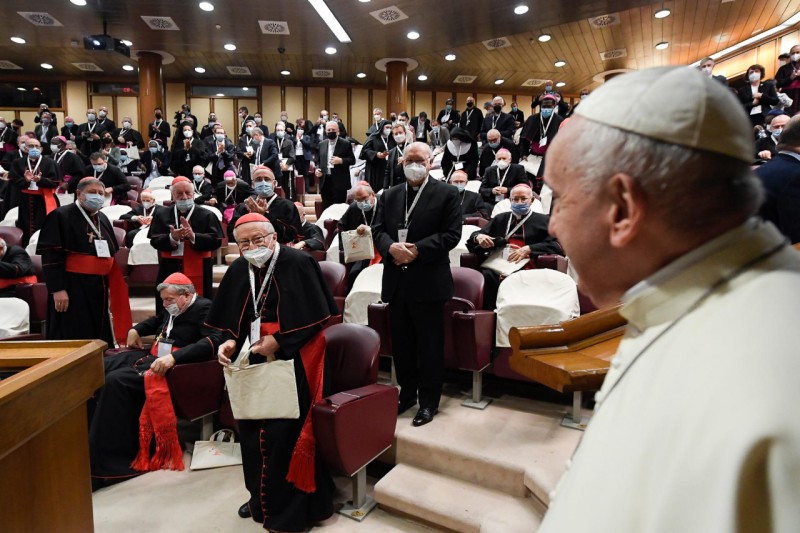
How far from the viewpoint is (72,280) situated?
4184 millimetres

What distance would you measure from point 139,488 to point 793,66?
30.7 feet

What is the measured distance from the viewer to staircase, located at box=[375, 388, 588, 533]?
2.47 m

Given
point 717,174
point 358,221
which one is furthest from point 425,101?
point 717,174

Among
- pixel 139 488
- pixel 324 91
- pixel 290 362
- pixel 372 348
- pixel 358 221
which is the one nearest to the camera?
pixel 290 362

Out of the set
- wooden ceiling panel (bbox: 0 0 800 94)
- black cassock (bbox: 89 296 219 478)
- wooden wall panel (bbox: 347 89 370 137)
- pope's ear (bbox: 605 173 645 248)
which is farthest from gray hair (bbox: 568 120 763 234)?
wooden wall panel (bbox: 347 89 370 137)

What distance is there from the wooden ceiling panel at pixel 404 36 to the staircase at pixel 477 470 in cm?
797

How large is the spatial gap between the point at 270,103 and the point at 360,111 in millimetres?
2714

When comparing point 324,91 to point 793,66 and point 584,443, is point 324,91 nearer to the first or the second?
point 793,66

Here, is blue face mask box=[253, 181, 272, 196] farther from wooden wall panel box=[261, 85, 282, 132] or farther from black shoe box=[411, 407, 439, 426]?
wooden wall panel box=[261, 85, 282, 132]

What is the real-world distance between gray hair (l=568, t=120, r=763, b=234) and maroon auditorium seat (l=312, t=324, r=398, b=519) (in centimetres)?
208

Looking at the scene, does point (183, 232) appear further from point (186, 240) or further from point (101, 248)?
point (101, 248)

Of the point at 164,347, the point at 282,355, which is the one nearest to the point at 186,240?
the point at 164,347

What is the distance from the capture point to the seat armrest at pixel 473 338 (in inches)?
129

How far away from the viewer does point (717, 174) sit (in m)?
0.49
